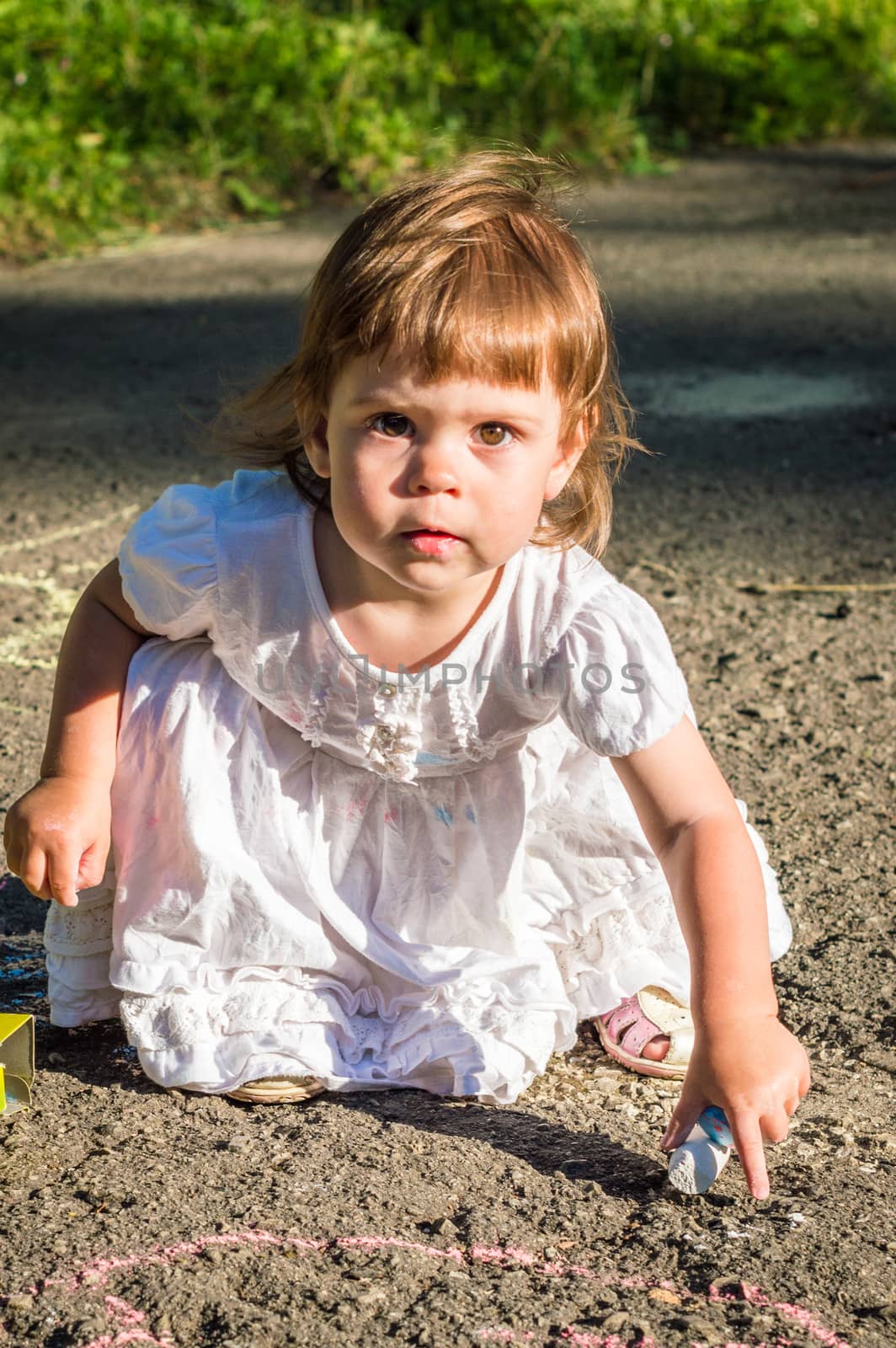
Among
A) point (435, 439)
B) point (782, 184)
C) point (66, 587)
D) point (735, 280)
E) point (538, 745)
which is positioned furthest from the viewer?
point (782, 184)

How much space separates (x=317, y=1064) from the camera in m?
1.95

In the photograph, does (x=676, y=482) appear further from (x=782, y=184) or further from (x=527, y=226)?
(x=782, y=184)

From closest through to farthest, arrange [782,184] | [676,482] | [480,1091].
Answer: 1. [480,1091]
2. [676,482]
3. [782,184]

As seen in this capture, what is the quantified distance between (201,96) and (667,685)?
5.96 meters

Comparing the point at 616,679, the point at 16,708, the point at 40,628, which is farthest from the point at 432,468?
the point at 40,628

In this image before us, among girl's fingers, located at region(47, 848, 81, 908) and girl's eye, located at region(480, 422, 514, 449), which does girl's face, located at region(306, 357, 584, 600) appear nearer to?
girl's eye, located at region(480, 422, 514, 449)

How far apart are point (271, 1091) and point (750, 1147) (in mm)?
587

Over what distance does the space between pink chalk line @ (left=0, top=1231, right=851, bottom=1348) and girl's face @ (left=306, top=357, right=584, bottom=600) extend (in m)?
0.72

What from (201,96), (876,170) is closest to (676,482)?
(201,96)

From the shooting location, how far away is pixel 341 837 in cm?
204

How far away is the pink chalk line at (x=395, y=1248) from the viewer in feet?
4.93

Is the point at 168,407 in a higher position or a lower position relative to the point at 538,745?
lower

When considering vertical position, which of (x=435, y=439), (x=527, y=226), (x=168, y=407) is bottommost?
(x=168, y=407)

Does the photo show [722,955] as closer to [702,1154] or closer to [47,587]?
[702,1154]
